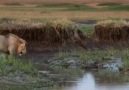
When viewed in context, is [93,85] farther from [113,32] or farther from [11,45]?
[113,32]

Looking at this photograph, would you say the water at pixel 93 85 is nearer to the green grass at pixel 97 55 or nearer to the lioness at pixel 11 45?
the green grass at pixel 97 55

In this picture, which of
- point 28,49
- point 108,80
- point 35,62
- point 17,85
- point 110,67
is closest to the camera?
point 17,85

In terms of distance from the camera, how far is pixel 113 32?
103 ft

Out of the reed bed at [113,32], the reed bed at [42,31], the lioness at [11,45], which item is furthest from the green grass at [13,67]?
the reed bed at [113,32]

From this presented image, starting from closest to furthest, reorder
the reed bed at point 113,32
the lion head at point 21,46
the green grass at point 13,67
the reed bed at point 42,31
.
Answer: the green grass at point 13,67 < the lion head at point 21,46 < the reed bed at point 42,31 < the reed bed at point 113,32

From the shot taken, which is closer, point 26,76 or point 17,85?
point 17,85

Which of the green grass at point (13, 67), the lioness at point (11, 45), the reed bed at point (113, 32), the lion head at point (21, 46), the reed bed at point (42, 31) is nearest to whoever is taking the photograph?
the green grass at point (13, 67)

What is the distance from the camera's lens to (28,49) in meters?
28.7

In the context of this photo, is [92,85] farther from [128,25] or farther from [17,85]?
[128,25]

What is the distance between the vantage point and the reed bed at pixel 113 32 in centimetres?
3134

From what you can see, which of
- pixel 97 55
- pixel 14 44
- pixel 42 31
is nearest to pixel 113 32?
pixel 42 31

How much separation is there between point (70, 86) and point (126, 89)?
1636 mm

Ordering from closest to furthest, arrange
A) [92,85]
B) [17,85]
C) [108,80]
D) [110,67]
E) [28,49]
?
[17,85] < [92,85] < [108,80] < [110,67] < [28,49]

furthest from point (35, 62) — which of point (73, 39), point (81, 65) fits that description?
point (73, 39)
